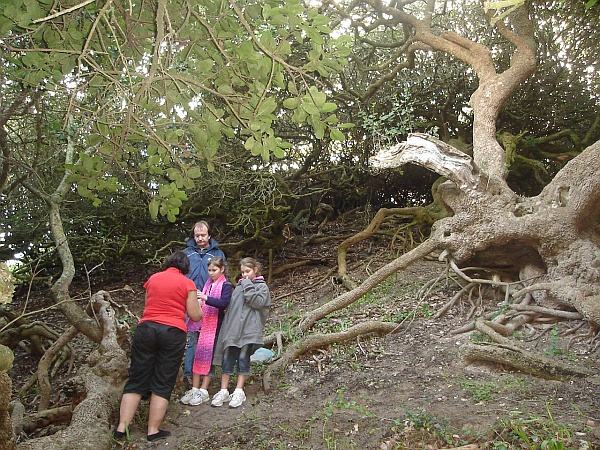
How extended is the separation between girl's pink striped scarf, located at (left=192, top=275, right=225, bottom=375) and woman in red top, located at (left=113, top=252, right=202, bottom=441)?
2.16 ft

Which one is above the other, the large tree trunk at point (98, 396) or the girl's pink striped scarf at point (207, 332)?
the girl's pink striped scarf at point (207, 332)

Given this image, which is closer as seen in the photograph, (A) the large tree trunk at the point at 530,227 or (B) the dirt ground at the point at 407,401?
(B) the dirt ground at the point at 407,401

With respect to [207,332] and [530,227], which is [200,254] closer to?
[207,332]

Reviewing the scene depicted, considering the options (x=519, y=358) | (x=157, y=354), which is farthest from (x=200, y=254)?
(x=519, y=358)

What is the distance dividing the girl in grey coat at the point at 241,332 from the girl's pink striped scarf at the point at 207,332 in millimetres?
87

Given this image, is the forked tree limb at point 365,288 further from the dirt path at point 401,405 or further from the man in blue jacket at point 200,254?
the man in blue jacket at point 200,254

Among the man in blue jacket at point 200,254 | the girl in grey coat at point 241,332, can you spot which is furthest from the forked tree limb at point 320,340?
the man in blue jacket at point 200,254

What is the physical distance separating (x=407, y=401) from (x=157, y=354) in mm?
2063

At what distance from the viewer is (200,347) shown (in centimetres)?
480

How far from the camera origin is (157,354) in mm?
4047

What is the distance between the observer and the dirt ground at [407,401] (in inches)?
128

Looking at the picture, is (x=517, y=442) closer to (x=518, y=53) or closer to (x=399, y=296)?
(x=399, y=296)

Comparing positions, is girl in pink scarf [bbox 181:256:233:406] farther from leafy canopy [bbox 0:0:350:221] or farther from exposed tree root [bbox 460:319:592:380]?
exposed tree root [bbox 460:319:592:380]

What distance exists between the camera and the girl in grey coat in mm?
4660
